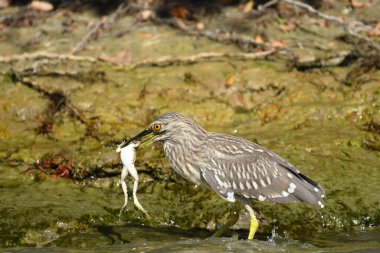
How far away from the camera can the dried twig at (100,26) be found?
35.7 ft

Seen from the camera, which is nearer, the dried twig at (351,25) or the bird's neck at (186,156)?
the bird's neck at (186,156)

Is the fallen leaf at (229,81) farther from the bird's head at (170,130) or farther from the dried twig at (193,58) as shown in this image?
the bird's head at (170,130)

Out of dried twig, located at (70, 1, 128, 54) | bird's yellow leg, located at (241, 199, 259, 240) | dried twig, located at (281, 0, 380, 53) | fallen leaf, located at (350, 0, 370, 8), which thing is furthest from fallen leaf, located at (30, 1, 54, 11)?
bird's yellow leg, located at (241, 199, 259, 240)

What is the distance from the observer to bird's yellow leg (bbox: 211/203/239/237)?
6721mm

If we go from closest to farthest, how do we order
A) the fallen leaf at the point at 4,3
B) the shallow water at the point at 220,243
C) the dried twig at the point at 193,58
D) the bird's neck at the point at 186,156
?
1. the shallow water at the point at 220,243
2. the bird's neck at the point at 186,156
3. the dried twig at the point at 193,58
4. the fallen leaf at the point at 4,3

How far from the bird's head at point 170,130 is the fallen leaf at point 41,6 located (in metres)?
5.65

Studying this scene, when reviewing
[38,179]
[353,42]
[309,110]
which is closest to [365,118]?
[309,110]

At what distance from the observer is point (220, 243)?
6285 mm

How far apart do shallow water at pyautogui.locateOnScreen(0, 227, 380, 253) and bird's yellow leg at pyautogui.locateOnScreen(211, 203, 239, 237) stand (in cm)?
11

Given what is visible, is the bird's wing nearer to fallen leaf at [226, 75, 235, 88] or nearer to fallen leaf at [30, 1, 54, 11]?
fallen leaf at [226, 75, 235, 88]

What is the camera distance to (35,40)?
11312 millimetres

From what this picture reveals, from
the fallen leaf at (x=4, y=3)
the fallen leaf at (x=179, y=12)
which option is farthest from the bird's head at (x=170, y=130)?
the fallen leaf at (x=4, y=3)

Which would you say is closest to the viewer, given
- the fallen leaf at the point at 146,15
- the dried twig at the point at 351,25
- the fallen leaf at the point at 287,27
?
the dried twig at the point at 351,25

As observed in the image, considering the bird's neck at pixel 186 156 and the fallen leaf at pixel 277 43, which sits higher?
the fallen leaf at pixel 277 43
